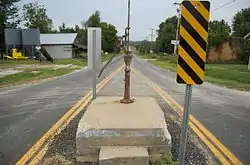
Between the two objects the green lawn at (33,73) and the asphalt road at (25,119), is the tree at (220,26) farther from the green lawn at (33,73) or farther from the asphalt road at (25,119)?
the asphalt road at (25,119)

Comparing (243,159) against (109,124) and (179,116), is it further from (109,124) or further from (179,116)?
(179,116)

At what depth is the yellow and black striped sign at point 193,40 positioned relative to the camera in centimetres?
356

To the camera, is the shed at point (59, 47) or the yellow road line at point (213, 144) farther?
the shed at point (59, 47)

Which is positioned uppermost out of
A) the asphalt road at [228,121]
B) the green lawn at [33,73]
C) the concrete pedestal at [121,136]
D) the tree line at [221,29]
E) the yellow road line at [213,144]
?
the tree line at [221,29]

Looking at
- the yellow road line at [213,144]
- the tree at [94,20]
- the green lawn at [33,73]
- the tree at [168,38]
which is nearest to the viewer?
the yellow road line at [213,144]

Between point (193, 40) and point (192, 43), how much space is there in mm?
37

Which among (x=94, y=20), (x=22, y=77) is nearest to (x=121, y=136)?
(x=22, y=77)

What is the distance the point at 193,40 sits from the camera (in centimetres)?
365

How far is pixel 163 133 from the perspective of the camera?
15.2ft

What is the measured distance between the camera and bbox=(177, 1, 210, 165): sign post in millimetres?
3566

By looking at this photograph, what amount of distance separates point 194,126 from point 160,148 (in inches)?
89.0

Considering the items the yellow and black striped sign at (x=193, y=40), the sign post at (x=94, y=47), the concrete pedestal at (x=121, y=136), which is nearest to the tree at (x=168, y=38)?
the sign post at (x=94, y=47)

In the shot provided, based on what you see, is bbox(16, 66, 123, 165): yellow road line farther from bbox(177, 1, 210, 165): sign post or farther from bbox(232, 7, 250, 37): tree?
bbox(232, 7, 250, 37): tree

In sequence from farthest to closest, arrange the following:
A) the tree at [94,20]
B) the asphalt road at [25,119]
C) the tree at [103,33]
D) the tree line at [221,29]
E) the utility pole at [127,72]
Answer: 1. the tree at [94,20]
2. the tree at [103,33]
3. the tree line at [221,29]
4. the utility pole at [127,72]
5. the asphalt road at [25,119]
